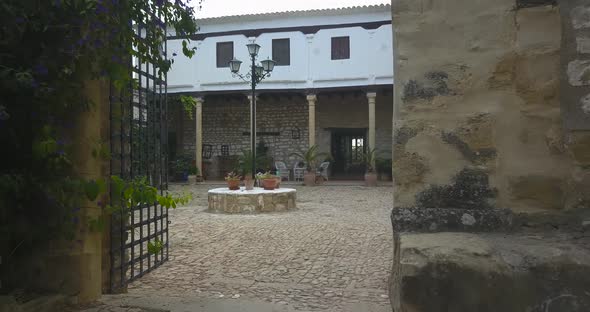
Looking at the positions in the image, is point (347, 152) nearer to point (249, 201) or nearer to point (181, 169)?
point (181, 169)

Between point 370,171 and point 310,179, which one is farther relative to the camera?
point 310,179

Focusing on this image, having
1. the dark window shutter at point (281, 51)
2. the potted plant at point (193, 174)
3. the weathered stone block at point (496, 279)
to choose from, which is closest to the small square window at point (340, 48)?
the dark window shutter at point (281, 51)

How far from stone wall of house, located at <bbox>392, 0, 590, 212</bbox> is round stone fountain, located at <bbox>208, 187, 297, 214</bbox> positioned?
21.8 feet

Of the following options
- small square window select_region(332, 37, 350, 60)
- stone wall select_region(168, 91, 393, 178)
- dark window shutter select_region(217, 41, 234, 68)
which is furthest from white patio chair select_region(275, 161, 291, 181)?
small square window select_region(332, 37, 350, 60)

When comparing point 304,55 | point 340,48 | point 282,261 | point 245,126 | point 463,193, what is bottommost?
point 282,261

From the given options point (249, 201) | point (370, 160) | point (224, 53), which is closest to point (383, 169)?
point (370, 160)

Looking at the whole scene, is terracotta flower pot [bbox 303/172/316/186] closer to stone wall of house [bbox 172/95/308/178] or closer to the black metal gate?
stone wall of house [bbox 172/95/308/178]

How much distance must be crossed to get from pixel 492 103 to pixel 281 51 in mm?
15362

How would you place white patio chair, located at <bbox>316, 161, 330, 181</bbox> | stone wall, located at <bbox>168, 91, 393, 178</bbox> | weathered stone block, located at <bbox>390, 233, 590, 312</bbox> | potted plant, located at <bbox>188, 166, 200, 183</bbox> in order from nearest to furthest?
1. weathered stone block, located at <bbox>390, 233, 590, 312</bbox>
2. potted plant, located at <bbox>188, 166, 200, 183</bbox>
3. white patio chair, located at <bbox>316, 161, 330, 181</bbox>
4. stone wall, located at <bbox>168, 91, 393, 178</bbox>

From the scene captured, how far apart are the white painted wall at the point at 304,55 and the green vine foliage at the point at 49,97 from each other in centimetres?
1419

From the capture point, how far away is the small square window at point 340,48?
16172 mm

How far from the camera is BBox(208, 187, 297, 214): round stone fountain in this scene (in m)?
Result: 8.38

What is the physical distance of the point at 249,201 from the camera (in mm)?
8375

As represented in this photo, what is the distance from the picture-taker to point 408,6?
6.18ft
